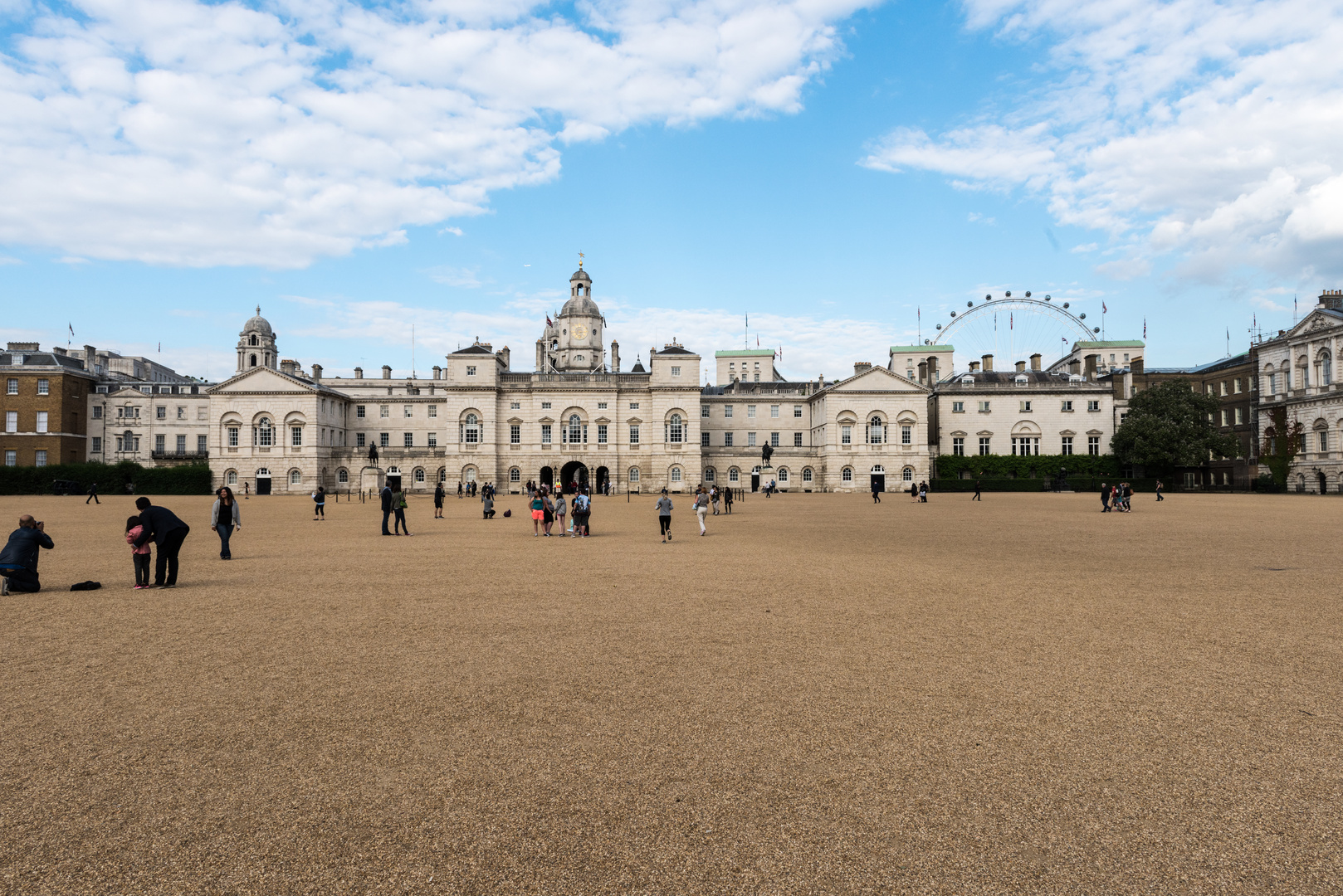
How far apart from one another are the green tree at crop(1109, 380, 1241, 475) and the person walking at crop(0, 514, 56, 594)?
74.5m

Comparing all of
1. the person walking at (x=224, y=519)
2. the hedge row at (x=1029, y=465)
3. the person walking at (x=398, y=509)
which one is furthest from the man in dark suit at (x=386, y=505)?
the hedge row at (x=1029, y=465)

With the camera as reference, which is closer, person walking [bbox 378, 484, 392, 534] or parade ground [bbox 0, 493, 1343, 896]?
parade ground [bbox 0, 493, 1343, 896]

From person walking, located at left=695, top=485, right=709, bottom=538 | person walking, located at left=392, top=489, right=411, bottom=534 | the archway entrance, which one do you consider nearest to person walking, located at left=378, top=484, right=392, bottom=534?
person walking, located at left=392, top=489, right=411, bottom=534

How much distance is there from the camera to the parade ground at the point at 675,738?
455 centimetres

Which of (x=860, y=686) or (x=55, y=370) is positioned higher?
(x=55, y=370)

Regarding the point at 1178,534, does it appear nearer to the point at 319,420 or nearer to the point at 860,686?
the point at 860,686

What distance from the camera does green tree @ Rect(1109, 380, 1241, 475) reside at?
65.6 metres

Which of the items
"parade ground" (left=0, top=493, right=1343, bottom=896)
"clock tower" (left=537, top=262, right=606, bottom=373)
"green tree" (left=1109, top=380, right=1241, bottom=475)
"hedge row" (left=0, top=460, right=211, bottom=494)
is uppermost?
"clock tower" (left=537, top=262, right=606, bottom=373)

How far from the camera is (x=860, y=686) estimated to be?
7879mm

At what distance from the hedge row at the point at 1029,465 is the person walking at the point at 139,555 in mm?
68945

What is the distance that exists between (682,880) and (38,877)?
3.70 metres

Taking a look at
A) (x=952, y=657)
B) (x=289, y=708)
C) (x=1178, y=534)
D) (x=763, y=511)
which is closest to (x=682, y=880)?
(x=289, y=708)

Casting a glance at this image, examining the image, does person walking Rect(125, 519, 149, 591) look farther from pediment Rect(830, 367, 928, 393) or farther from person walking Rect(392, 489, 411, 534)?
pediment Rect(830, 367, 928, 393)

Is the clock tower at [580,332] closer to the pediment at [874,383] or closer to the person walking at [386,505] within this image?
the pediment at [874,383]
